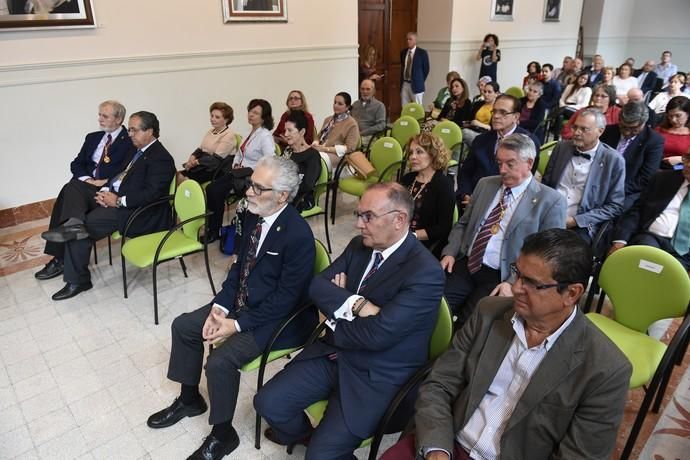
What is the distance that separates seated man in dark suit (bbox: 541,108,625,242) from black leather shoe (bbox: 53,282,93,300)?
A: 11.2 ft

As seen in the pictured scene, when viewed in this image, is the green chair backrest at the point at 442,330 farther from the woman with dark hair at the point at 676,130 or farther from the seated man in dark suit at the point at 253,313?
the woman with dark hair at the point at 676,130

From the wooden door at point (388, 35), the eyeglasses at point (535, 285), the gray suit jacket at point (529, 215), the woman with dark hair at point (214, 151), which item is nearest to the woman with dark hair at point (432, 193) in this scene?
the gray suit jacket at point (529, 215)

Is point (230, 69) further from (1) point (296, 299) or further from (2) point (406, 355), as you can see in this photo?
(2) point (406, 355)

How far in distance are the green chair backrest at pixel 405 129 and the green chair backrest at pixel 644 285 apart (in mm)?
3192

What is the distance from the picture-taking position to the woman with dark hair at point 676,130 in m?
3.84

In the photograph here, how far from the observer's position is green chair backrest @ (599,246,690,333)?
2.02 meters

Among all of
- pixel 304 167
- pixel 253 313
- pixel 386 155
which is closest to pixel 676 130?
pixel 386 155

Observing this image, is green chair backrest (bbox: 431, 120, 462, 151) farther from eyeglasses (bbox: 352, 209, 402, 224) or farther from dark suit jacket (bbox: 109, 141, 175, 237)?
eyeglasses (bbox: 352, 209, 402, 224)

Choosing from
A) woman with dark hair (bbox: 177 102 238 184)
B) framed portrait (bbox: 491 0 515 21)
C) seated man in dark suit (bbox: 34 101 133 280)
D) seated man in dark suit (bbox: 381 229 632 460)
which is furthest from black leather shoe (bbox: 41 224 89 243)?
framed portrait (bbox: 491 0 515 21)

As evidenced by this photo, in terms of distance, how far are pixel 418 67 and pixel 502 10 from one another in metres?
2.72

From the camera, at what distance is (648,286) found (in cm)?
209

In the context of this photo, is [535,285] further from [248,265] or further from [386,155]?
[386,155]

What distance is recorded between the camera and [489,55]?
8.56m

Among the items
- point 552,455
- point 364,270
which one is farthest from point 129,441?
point 552,455
